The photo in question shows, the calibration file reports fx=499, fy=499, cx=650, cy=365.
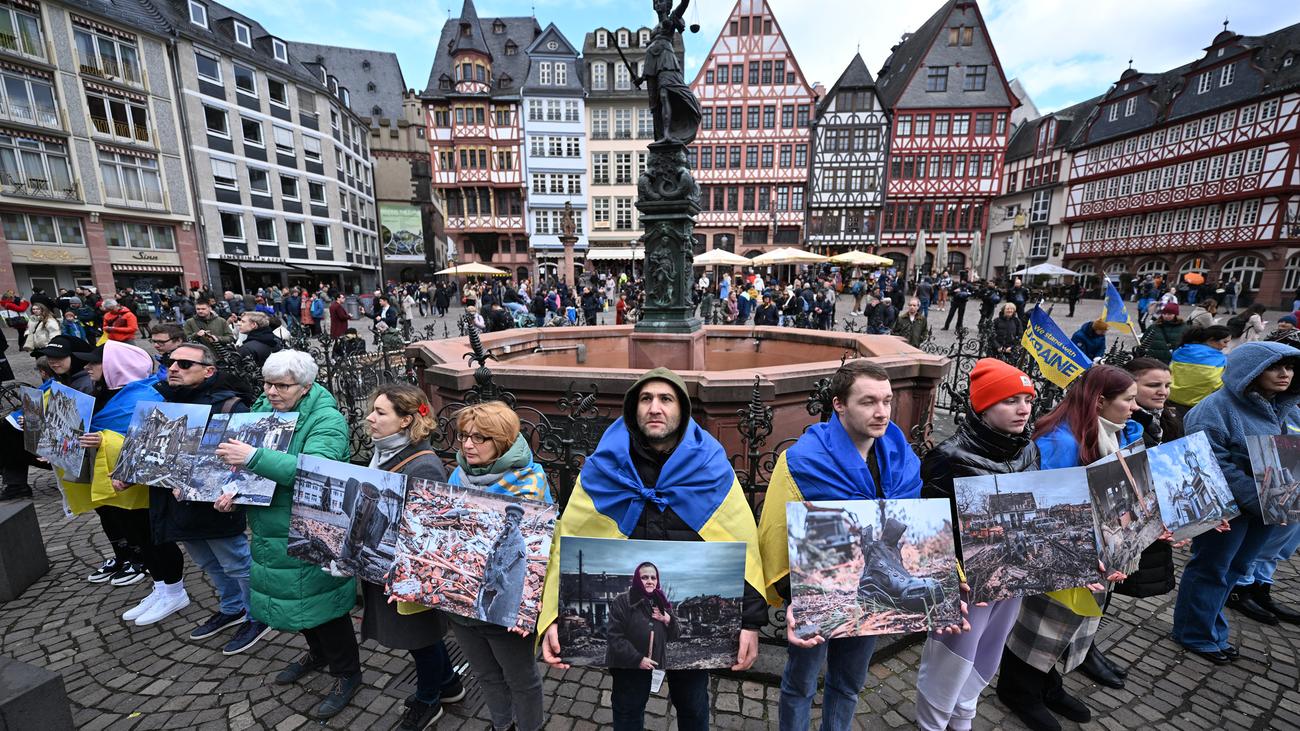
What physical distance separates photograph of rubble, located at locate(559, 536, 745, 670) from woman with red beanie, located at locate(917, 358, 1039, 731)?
118cm

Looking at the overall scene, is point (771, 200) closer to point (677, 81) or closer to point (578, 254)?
point (578, 254)

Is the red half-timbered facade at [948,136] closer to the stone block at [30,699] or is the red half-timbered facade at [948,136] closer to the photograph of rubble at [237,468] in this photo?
the photograph of rubble at [237,468]

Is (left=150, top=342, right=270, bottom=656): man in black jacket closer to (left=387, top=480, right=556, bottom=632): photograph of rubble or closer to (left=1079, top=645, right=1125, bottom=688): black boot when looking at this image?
(left=387, top=480, right=556, bottom=632): photograph of rubble

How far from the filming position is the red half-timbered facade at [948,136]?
36.3 meters

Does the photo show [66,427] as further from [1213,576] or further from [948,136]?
[948,136]

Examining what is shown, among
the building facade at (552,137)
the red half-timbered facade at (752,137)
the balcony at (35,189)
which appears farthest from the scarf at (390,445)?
the building facade at (552,137)

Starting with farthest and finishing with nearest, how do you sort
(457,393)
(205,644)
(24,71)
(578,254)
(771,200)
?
(578,254) → (771,200) → (24,71) → (457,393) → (205,644)

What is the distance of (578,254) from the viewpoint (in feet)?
135

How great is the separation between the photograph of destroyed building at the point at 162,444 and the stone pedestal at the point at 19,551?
225 cm

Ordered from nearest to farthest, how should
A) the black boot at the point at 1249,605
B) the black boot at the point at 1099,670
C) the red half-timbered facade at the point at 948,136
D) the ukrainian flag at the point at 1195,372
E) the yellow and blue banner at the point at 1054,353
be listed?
the black boot at the point at 1099,670, the yellow and blue banner at the point at 1054,353, the black boot at the point at 1249,605, the ukrainian flag at the point at 1195,372, the red half-timbered facade at the point at 948,136

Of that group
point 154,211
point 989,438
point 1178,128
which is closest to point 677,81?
point 989,438

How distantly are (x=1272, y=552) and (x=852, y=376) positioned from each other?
4.10 metres

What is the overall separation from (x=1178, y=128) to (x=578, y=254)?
1596 inches

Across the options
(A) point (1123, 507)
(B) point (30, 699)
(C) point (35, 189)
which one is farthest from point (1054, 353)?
(C) point (35, 189)
